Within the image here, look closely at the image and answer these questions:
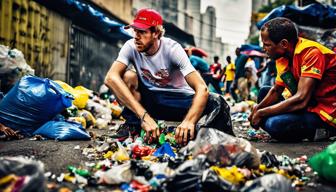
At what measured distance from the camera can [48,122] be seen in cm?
412

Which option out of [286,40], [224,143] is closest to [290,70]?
[286,40]

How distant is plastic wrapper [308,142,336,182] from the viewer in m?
2.12

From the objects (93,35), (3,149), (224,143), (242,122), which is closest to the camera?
(224,143)

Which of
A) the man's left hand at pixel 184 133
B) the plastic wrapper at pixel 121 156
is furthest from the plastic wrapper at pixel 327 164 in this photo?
the plastic wrapper at pixel 121 156

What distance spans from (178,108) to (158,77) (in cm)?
41

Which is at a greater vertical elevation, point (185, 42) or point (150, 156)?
point (185, 42)

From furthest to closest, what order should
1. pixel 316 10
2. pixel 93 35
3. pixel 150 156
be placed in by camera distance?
pixel 93 35, pixel 316 10, pixel 150 156

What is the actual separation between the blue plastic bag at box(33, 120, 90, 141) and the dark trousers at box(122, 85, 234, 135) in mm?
627

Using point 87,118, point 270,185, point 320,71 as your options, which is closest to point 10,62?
point 87,118

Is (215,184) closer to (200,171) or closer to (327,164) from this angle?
(200,171)

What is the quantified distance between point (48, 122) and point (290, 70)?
2828 mm

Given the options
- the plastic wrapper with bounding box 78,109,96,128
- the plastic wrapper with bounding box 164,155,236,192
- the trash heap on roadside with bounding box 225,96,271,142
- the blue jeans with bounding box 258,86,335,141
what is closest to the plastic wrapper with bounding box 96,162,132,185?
the plastic wrapper with bounding box 164,155,236,192

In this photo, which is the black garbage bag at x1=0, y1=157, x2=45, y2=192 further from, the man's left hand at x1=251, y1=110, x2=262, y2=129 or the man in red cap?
the man's left hand at x1=251, y1=110, x2=262, y2=129

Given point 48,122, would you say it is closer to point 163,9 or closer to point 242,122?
point 242,122
